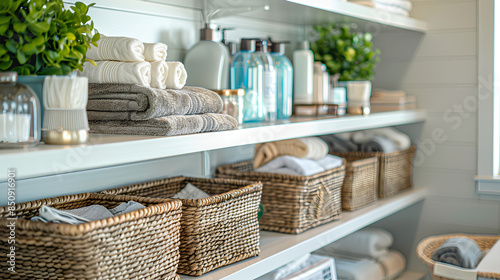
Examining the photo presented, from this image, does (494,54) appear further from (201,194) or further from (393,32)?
(201,194)

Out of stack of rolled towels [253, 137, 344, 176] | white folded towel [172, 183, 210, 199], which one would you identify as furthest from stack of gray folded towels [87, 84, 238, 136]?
stack of rolled towels [253, 137, 344, 176]

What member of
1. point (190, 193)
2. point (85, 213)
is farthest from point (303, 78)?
point (85, 213)

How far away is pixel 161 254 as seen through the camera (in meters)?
Result: 1.05

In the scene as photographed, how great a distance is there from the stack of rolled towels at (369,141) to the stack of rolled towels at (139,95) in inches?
40.1

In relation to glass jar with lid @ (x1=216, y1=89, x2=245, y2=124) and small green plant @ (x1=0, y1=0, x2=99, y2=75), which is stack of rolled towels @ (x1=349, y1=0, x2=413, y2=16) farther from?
small green plant @ (x1=0, y1=0, x2=99, y2=75)

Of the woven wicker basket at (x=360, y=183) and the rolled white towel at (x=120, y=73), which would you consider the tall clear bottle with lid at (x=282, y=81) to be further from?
the rolled white towel at (x=120, y=73)

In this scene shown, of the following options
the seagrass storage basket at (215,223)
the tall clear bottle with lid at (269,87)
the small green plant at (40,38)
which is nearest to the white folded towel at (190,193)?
the seagrass storage basket at (215,223)

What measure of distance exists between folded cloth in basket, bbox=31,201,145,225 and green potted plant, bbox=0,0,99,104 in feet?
0.68

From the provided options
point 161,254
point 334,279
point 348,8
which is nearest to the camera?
point 161,254

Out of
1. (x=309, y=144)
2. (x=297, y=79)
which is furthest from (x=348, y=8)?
(x=309, y=144)

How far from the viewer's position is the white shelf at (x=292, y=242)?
1276 millimetres

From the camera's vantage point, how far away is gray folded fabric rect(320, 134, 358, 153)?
211 cm

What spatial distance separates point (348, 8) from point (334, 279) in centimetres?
86

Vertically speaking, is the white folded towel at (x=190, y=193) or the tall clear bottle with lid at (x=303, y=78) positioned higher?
the tall clear bottle with lid at (x=303, y=78)
